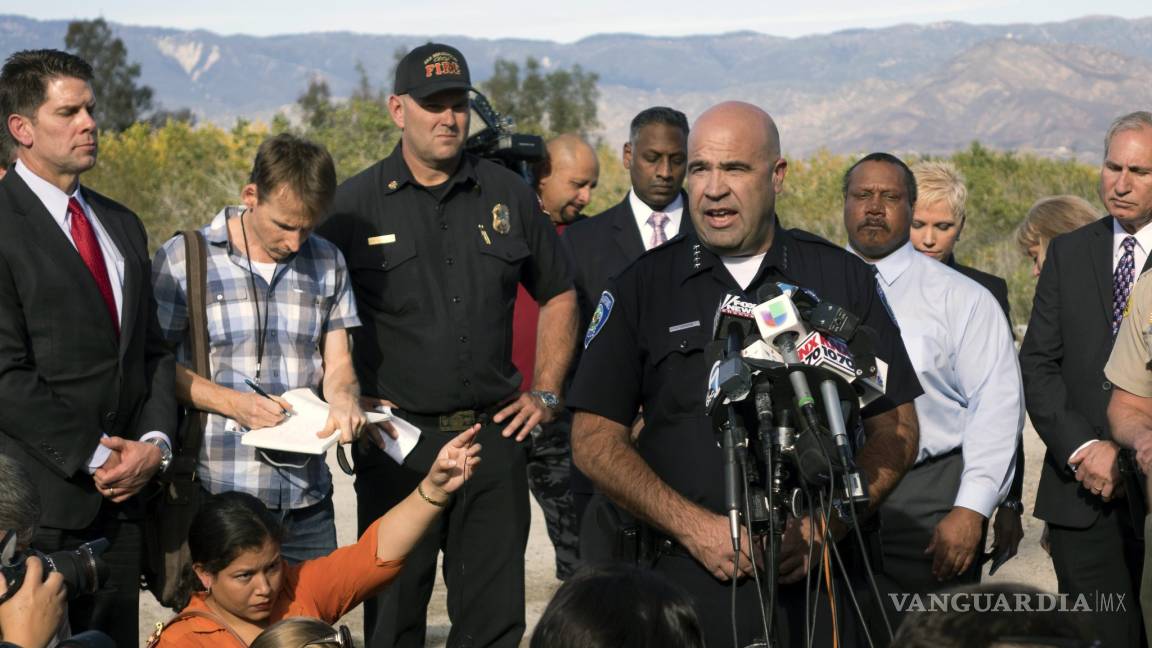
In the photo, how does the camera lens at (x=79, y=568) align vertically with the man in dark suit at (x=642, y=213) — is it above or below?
below

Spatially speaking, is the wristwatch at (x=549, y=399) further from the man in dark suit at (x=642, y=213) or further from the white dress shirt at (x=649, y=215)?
the white dress shirt at (x=649, y=215)

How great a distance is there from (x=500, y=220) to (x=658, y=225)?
1.57 m

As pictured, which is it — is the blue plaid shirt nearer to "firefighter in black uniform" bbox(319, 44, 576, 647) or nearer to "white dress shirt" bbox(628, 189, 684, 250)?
"firefighter in black uniform" bbox(319, 44, 576, 647)

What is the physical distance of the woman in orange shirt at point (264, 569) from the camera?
452 centimetres

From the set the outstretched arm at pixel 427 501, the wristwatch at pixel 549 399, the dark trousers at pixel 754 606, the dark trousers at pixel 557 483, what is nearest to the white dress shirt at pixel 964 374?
the dark trousers at pixel 754 606

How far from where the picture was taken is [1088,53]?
5684 inches

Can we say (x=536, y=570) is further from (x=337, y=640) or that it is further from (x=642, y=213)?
(x=337, y=640)

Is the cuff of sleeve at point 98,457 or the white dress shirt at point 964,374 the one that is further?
the white dress shirt at point 964,374

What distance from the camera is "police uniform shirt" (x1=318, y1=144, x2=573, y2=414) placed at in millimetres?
5734

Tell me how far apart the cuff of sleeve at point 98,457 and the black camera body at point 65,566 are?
414mm

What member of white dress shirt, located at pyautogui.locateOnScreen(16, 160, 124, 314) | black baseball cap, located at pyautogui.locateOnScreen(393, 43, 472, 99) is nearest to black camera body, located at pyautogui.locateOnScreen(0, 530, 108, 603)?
white dress shirt, located at pyautogui.locateOnScreen(16, 160, 124, 314)

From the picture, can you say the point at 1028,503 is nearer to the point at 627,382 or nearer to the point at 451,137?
the point at 451,137

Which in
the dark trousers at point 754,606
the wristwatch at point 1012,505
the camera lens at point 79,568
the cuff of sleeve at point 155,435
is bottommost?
the wristwatch at point 1012,505

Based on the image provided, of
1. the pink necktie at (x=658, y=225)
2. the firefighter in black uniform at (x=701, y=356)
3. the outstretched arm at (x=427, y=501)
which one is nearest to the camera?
the firefighter in black uniform at (x=701, y=356)
